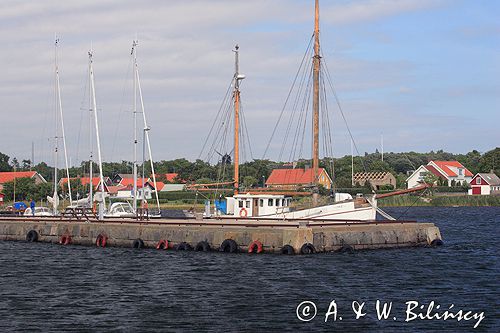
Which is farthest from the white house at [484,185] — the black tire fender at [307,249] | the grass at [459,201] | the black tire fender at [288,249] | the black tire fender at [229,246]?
the black tire fender at [288,249]

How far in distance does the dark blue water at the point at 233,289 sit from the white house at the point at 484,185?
12075 centimetres

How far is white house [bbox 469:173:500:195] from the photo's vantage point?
575ft

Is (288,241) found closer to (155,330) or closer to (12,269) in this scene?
(12,269)

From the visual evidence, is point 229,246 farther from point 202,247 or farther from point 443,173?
point 443,173

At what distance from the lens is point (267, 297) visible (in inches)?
1454

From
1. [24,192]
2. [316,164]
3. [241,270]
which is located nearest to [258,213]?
[316,164]

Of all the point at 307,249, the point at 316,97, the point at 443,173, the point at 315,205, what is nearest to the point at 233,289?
the point at 307,249

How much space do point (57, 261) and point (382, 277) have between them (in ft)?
70.4

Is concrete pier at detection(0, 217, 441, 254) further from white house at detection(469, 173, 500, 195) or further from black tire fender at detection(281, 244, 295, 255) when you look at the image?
white house at detection(469, 173, 500, 195)

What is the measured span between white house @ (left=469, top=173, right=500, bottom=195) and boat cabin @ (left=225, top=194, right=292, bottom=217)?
387 ft

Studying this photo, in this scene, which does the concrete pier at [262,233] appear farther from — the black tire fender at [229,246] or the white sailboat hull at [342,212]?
the white sailboat hull at [342,212]

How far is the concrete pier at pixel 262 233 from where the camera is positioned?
5125 cm

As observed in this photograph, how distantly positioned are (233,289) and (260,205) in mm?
25934

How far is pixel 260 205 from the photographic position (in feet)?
214
